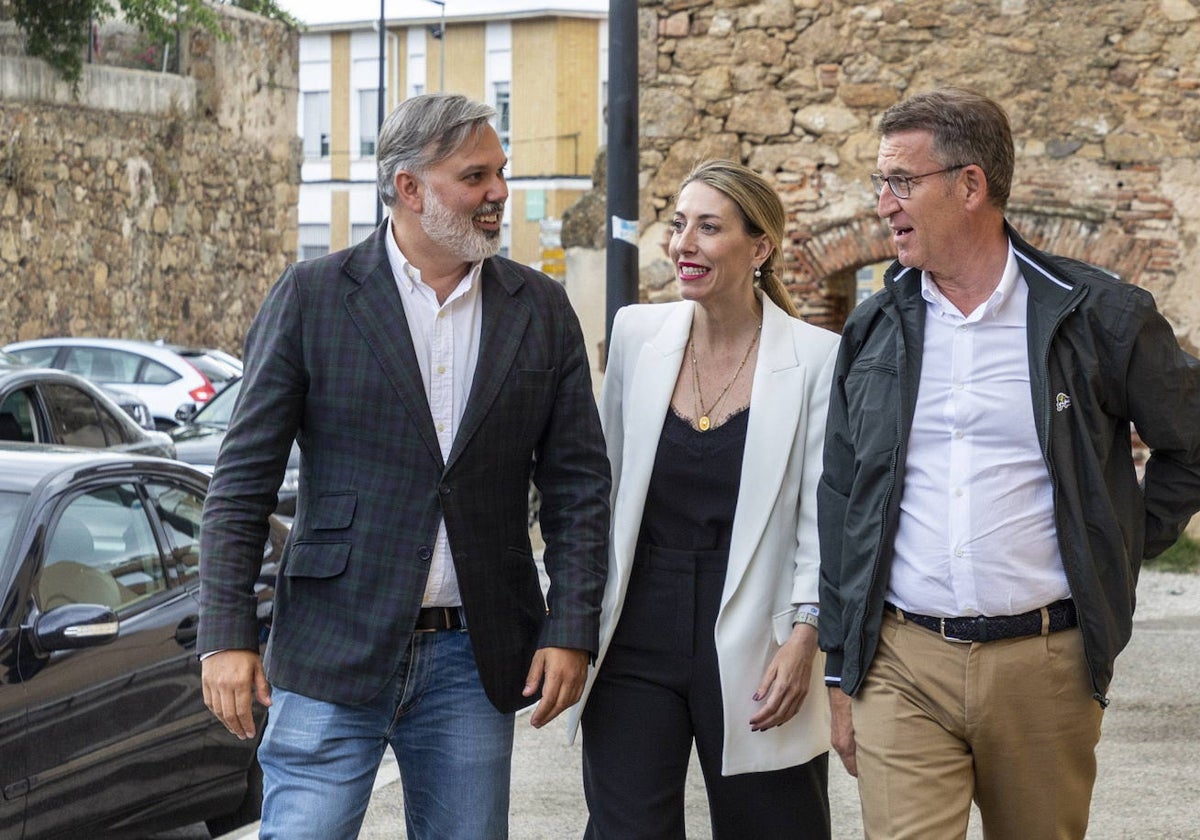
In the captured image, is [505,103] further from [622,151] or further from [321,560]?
[321,560]

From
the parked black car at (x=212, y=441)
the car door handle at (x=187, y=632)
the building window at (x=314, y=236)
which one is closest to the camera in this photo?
the car door handle at (x=187, y=632)

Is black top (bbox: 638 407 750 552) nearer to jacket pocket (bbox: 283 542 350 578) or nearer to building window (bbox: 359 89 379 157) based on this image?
jacket pocket (bbox: 283 542 350 578)

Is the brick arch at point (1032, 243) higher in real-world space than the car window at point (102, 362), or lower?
higher

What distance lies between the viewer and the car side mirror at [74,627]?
5.23 meters

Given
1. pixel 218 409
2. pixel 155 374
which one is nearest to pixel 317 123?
pixel 155 374

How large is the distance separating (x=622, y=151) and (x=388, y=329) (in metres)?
4.90

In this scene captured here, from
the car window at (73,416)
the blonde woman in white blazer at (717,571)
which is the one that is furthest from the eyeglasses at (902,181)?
the car window at (73,416)

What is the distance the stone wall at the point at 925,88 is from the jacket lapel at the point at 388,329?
8.34m

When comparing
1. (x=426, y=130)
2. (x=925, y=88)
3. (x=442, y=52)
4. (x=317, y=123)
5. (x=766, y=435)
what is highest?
(x=442, y=52)

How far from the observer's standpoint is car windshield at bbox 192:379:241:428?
15484mm

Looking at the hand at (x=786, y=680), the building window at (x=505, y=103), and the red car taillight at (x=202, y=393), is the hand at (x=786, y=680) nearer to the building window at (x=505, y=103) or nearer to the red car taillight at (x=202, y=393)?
the red car taillight at (x=202, y=393)

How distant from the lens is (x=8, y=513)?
558cm

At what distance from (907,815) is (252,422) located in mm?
1518

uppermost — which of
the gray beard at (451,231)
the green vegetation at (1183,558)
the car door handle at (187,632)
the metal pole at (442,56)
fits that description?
the metal pole at (442,56)
